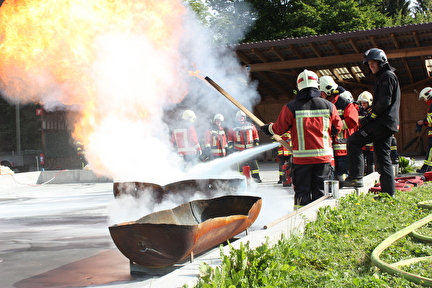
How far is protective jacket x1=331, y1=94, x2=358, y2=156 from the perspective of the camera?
7.06m

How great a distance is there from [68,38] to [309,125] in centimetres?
476

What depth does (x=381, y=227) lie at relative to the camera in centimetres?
434

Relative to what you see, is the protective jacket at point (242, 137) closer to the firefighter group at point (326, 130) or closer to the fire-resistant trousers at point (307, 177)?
the firefighter group at point (326, 130)

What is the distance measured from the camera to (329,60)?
15.6 metres

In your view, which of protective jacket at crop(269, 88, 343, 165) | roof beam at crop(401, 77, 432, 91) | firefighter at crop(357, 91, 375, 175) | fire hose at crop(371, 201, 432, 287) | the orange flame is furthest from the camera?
roof beam at crop(401, 77, 432, 91)

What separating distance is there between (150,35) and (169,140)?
4409 millimetres

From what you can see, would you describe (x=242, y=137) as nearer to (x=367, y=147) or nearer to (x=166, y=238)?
(x=367, y=147)

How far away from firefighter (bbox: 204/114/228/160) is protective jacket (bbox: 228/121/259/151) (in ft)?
0.80

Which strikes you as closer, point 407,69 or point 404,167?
point 404,167

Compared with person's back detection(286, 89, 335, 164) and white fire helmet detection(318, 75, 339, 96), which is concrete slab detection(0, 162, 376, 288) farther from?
white fire helmet detection(318, 75, 339, 96)

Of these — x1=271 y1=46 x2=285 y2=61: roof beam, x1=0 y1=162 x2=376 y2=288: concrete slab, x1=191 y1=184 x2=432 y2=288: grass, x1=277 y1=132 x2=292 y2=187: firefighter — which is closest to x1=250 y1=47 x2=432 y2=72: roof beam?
x1=271 y1=46 x2=285 y2=61: roof beam

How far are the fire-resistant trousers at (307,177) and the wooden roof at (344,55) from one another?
6762 millimetres

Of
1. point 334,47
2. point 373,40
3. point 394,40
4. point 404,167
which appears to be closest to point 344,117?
point 404,167

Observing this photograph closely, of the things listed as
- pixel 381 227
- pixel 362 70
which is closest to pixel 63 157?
pixel 362 70
